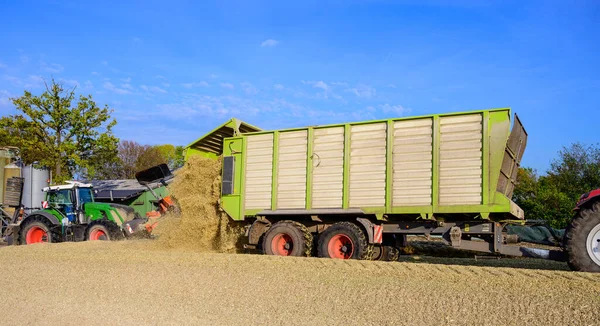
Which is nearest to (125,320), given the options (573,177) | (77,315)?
(77,315)

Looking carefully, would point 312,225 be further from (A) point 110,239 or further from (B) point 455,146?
(A) point 110,239

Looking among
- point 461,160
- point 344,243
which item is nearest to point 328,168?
point 344,243

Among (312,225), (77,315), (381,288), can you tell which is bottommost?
(77,315)

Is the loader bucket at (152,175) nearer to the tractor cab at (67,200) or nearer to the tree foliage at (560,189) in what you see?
the tractor cab at (67,200)

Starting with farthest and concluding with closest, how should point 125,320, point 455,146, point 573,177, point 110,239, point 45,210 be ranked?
point 573,177, point 45,210, point 110,239, point 455,146, point 125,320

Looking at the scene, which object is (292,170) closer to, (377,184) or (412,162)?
(377,184)

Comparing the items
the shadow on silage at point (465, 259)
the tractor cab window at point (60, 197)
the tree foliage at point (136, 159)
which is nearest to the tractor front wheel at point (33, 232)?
the tractor cab window at point (60, 197)

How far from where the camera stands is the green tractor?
56.9ft

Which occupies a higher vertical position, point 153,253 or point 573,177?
point 573,177

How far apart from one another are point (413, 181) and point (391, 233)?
1.32 m

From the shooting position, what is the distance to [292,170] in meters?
11.5

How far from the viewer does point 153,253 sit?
12.0 meters

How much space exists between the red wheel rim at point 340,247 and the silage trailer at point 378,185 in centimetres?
2

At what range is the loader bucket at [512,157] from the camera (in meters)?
9.73
